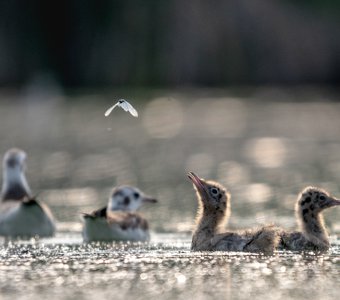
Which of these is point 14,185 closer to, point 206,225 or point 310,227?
point 206,225

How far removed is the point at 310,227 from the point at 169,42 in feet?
135

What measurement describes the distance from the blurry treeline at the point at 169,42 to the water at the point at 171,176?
1221mm

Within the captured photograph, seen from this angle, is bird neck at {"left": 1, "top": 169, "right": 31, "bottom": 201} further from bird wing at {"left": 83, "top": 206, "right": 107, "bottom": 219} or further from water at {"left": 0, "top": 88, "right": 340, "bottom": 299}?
bird wing at {"left": 83, "top": 206, "right": 107, "bottom": 219}

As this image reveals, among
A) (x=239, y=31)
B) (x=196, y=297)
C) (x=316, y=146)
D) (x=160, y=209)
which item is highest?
(x=239, y=31)

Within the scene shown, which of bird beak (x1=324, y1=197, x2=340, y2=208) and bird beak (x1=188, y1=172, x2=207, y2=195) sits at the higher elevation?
bird beak (x1=188, y1=172, x2=207, y2=195)

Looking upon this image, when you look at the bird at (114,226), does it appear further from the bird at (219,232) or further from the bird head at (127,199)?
the bird at (219,232)

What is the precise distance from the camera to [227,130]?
41.7 m

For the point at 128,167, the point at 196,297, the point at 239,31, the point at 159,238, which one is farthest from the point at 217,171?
the point at 239,31

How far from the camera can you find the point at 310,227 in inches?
643

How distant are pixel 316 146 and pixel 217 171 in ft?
22.3

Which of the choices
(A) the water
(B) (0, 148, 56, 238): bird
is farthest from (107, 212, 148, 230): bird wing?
(B) (0, 148, 56, 238): bird

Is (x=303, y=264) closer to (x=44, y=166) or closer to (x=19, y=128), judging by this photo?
(x=44, y=166)

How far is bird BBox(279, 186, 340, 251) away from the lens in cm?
1578

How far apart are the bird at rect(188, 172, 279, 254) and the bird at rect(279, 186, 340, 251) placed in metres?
0.51
